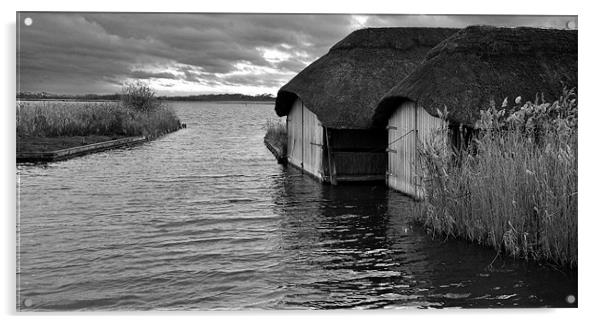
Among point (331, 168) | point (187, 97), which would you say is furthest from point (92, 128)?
point (187, 97)

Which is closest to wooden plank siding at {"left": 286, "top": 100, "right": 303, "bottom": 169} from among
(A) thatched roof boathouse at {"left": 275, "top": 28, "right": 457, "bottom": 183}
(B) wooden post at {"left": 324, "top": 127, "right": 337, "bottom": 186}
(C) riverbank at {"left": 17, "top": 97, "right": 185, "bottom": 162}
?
(A) thatched roof boathouse at {"left": 275, "top": 28, "right": 457, "bottom": 183}

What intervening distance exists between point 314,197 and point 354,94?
2.53 meters

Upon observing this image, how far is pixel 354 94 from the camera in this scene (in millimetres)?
13094

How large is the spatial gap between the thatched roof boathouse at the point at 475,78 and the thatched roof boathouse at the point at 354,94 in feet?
5.12

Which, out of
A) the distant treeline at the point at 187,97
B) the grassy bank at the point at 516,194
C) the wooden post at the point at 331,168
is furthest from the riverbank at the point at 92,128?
the grassy bank at the point at 516,194

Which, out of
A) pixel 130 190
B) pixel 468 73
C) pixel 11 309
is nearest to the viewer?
pixel 11 309

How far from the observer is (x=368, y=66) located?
13734 mm

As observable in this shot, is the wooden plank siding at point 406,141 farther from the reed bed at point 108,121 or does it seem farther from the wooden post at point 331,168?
the reed bed at point 108,121

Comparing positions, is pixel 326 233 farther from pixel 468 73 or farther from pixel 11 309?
pixel 11 309

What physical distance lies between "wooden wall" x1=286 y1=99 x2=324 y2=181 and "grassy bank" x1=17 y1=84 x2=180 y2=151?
12.3ft

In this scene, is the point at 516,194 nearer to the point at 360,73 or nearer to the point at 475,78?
the point at 475,78

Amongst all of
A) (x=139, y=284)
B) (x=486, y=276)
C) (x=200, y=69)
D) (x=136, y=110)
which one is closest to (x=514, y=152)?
(x=486, y=276)

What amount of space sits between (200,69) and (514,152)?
11.8 ft

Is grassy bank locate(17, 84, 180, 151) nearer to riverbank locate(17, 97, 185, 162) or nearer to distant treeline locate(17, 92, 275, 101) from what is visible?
riverbank locate(17, 97, 185, 162)
